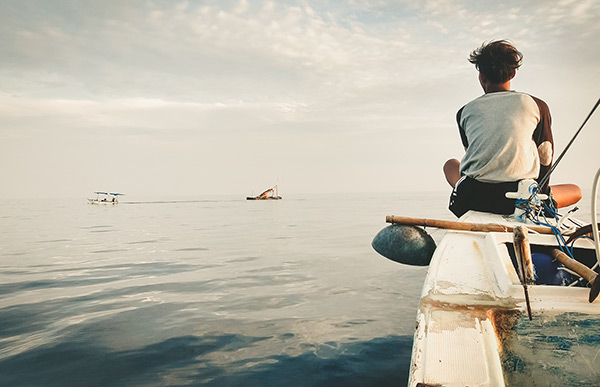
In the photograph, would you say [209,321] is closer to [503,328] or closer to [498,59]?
[503,328]

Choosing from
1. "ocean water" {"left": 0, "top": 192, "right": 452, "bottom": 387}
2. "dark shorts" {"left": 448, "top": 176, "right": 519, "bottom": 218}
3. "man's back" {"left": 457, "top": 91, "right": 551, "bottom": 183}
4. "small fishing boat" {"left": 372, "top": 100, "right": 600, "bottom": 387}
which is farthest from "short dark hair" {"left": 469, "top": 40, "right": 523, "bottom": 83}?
"ocean water" {"left": 0, "top": 192, "right": 452, "bottom": 387}

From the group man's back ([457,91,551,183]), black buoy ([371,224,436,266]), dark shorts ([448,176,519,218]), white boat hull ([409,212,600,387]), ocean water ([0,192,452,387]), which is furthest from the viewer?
dark shorts ([448,176,519,218])

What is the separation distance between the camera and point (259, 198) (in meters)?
92.8

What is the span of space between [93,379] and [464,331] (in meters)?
2.88

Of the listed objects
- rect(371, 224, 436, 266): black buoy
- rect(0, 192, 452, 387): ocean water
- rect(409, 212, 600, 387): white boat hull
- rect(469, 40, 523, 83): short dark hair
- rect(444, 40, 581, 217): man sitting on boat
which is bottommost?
rect(0, 192, 452, 387): ocean water

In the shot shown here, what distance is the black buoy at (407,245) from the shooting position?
3.24 metres

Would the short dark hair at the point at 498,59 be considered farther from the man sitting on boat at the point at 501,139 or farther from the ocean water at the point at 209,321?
the ocean water at the point at 209,321

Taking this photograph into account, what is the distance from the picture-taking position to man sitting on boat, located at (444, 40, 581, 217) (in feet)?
11.5

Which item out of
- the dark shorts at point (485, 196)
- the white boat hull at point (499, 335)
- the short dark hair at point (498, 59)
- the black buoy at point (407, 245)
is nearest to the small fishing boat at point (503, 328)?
the white boat hull at point (499, 335)

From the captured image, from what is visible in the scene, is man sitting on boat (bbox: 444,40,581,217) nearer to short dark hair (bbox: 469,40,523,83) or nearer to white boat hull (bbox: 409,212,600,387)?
short dark hair (bbox: 469,40,523,83)

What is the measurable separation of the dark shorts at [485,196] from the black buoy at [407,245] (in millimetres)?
800

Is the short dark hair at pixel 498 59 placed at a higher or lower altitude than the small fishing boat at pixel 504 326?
higher

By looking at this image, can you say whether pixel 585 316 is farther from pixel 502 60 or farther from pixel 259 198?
pixel 259 198

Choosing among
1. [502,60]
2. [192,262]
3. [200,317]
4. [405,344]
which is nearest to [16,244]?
[192,262]
